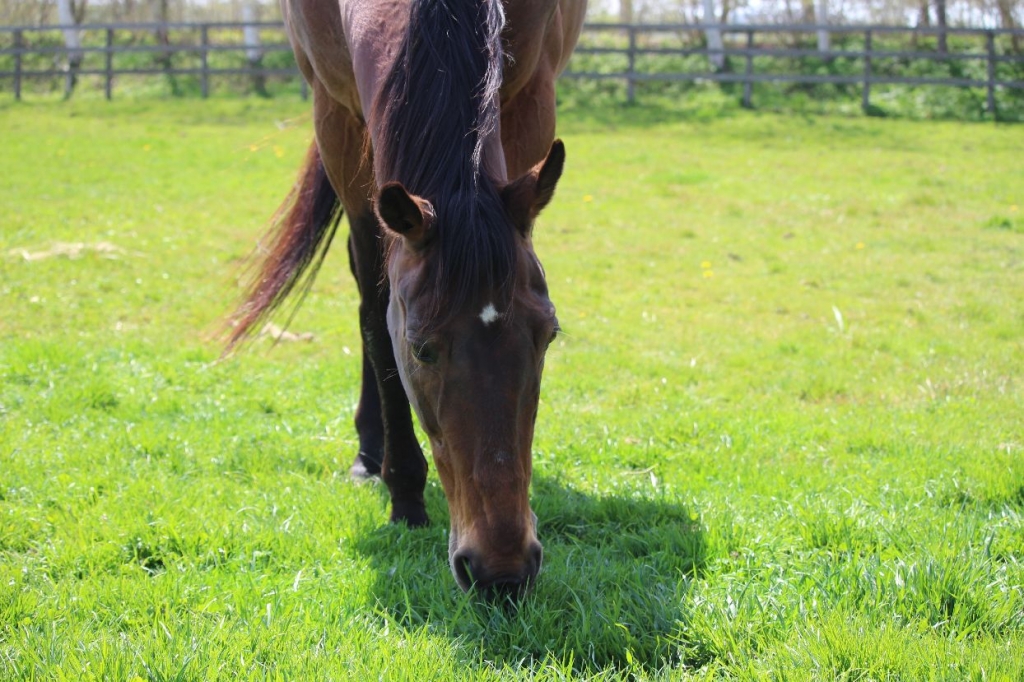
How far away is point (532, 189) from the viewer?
2627mm

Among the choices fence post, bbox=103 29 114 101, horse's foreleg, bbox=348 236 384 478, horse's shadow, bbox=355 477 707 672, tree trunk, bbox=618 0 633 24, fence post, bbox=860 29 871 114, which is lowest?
horse's shadow, bbox=355 477 707 672

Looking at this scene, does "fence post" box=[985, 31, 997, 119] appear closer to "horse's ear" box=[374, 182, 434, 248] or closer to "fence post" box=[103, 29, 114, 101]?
"fence post" box=[103, 29, 114, 101]

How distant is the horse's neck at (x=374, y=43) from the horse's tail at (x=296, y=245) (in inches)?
55.9

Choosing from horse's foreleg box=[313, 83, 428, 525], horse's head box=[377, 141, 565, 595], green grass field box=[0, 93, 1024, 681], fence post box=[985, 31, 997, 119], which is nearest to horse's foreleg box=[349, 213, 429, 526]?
horse's foreleg box=[313, 83, 428, 525]

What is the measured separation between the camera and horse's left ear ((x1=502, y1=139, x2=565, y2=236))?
2.60 metres

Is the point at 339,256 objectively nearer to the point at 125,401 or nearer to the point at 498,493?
the point at 125,401

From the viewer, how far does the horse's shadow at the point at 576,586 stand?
8.58ft

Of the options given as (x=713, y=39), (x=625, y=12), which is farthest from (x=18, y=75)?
(x=625, y=12)

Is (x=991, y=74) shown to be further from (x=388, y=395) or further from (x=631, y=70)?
(x=388, y=395)

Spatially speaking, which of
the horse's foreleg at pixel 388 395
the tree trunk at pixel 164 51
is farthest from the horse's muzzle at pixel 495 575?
the tree trunk at pixel 164 51

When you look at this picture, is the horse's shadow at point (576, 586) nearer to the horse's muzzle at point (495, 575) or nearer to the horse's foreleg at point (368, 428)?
the horse's muzzle at point (495, 575)

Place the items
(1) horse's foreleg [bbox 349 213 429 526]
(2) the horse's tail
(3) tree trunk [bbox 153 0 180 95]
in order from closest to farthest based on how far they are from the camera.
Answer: (1) horse's foreleg [bbox 349 213 429 526], (2) the horse's tail, (3) tree trunk [bbox 153 0 180 95]

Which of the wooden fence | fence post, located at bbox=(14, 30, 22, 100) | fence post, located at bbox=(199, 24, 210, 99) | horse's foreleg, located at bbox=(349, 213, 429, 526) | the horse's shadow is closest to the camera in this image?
the horse's shadow

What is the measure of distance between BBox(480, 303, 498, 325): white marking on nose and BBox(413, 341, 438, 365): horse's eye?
0.17 metres
